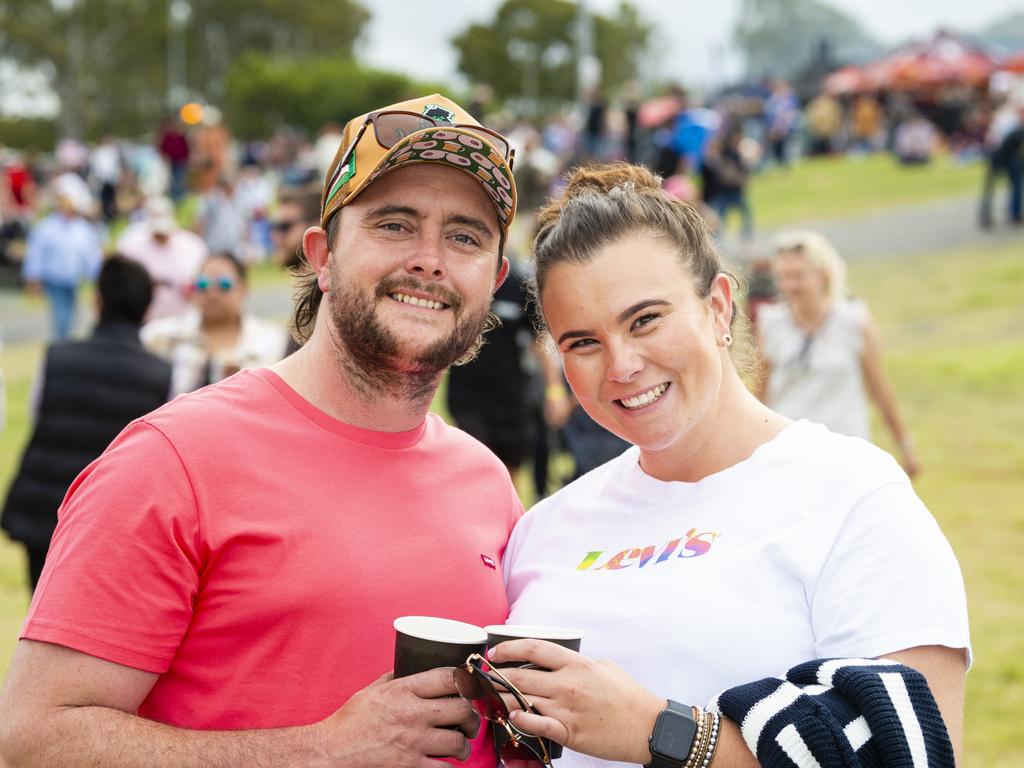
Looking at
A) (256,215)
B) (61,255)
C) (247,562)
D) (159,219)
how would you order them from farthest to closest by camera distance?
(256,215), (61,255), (159,219), (247,562)

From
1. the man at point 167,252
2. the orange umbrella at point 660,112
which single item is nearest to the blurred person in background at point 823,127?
the orange umbrella at point 660,112

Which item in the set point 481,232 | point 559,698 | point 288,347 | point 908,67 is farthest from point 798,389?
point 908,67

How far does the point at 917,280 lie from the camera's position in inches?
707

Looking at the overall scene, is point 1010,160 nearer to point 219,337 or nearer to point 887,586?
point 219,337

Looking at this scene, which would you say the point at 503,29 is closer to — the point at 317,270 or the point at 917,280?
the point at 917,280

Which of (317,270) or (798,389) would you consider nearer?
(317,270)

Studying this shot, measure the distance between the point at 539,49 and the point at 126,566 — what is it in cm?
7996

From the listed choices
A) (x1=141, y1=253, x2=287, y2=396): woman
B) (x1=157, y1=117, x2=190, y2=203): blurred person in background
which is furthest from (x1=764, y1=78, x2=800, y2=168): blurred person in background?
(x1=141, y1=253, x2=287, y2=396): woman

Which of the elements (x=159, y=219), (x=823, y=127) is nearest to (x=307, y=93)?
(x=823, y=127)

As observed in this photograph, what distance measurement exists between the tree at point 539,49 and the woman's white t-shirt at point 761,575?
247ft

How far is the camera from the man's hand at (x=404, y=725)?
1936 mm

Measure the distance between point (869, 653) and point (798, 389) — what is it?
472 cm

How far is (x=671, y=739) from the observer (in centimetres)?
195

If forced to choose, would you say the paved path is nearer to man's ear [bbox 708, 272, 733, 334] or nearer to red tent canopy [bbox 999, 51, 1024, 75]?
man's ear [bbox 708, 272, 733, 334]
